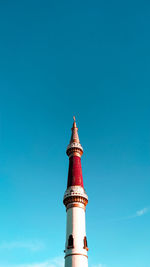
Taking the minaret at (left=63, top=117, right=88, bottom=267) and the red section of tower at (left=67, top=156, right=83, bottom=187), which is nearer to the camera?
the minaret at (left=63, top=117, right=88, bottom=267)

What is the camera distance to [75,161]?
151 feet

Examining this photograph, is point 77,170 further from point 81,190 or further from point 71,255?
point 71,255

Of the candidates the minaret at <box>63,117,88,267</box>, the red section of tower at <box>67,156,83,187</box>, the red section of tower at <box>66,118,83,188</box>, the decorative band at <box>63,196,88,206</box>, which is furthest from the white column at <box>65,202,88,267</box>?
the red section of tower at <box>66,118,83,188</box>

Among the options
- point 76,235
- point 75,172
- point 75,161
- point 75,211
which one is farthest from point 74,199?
point 75,161

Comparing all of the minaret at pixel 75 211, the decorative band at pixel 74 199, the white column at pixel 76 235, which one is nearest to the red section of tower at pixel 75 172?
the minaret at pixel 75 211

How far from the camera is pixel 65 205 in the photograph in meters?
41.2

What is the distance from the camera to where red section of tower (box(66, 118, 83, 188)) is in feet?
141

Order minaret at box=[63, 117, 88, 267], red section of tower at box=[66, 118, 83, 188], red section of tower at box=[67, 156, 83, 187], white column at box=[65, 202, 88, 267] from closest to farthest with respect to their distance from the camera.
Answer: white column at box=[65, 202, 88, 267] → minaret at box=[63, 117, 88, 267] → red section of tower at box=[67, 156, 83, 187] → red section of tower at box=[66, 118, 83, 188]

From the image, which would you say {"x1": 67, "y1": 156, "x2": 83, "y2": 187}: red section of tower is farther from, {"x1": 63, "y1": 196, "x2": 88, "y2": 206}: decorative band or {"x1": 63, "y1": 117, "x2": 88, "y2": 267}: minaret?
{"x1": 63, "y1": 196, "x2": 88, "y2": 206}: decorative band

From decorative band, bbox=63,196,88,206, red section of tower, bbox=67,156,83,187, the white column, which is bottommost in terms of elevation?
the white column

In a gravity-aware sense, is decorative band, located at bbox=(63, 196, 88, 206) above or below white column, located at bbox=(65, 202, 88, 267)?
above

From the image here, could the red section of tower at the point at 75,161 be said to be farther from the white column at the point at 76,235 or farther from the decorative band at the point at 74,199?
the white column at the point at 76,235

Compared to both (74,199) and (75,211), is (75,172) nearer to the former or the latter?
(74,199)

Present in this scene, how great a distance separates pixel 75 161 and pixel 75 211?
10130 mm
